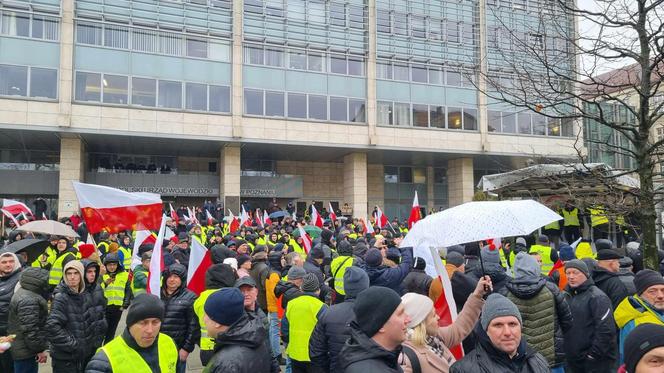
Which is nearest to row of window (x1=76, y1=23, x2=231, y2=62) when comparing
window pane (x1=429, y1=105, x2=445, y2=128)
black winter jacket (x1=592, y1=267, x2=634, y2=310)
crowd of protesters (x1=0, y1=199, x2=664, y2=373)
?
window pane (x1=429, y1=105, x2=445, y2=128)

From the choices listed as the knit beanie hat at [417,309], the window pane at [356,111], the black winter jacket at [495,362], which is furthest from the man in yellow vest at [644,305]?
the window pane at [356,111]

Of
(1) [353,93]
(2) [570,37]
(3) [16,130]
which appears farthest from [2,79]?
(2) [570,37]

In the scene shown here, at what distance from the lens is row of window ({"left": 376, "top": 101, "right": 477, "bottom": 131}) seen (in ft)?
99.0

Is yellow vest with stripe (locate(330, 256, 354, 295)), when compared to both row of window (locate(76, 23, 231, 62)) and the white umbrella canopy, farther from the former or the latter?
row of window (locate(76, 23, 231, 62))

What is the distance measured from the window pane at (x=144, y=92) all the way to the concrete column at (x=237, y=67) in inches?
167

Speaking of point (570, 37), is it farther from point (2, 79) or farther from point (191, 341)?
point (2, 79)

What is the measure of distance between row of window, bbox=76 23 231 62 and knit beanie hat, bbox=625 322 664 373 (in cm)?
2692

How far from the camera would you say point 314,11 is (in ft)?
93.7

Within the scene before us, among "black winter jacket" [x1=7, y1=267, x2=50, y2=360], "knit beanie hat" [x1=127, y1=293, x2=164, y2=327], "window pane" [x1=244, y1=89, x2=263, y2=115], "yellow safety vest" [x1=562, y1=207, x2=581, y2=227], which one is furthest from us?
"window pane" [x1=244, y1=89, x2=263, y2=115]

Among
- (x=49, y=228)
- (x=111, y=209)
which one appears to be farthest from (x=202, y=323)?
(x=49, y=228)

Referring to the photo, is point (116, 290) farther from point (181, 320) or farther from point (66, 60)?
point (66, 60)

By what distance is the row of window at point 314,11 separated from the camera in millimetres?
27641

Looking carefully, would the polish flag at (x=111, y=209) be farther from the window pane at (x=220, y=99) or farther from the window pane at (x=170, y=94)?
the window pane at (x=220, y=99)

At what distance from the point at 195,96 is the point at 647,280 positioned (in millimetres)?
25159
